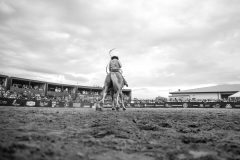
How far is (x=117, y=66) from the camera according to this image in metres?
10.7

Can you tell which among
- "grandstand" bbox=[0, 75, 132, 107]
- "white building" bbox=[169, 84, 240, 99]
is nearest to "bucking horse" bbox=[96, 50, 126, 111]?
"grandstand" bbox=[0, 75, 132, 107]

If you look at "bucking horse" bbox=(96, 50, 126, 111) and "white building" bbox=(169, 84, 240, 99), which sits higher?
"white building" bbox=(169, 84, 240, 99)

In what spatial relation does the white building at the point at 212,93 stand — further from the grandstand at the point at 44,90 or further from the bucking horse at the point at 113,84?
the bucking horse at the point at 113,84

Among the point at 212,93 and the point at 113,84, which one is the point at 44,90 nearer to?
the point at 113,84

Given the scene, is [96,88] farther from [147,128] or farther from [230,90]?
[147,128]

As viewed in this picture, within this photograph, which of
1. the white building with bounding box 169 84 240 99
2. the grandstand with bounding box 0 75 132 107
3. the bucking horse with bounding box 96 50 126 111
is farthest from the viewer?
the white building with bounding box 169 84 240 99

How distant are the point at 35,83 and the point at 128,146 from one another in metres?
41.4

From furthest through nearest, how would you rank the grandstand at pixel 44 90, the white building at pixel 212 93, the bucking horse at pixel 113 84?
1. the white building at pixel 212 93
2. the grandstand at pixel 44 90
3. the bucking horse at pixel 113 84

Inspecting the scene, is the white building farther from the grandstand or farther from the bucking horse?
the bucking horse

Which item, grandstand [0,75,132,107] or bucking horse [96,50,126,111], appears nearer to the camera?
bucking horse [96,50,126,111]

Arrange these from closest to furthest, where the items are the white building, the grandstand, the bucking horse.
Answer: the bucking horse → the grandstand → the white building

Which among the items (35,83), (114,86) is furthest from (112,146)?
(35,83)

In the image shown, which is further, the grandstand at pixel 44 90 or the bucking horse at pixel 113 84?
the grandstand at pixel 44 90

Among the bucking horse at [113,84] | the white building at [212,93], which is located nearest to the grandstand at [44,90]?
the white building at [212,93]
